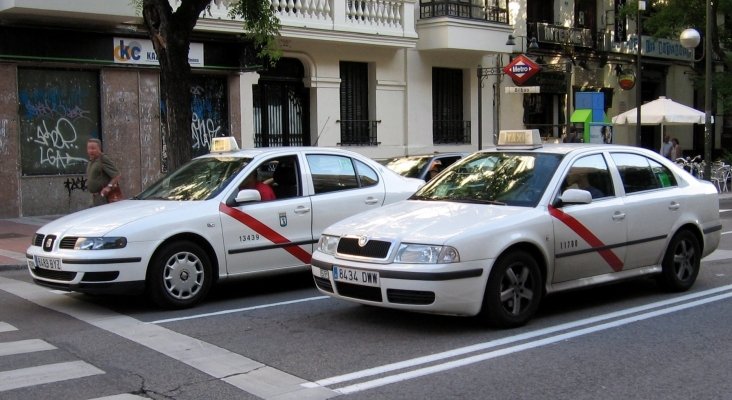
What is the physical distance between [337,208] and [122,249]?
2599 millimetres

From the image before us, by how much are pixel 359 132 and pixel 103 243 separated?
15.4 m

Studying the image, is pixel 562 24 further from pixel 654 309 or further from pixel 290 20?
pixel 654 309

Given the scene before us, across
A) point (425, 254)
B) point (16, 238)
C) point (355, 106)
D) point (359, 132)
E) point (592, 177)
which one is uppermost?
point (355, 106)

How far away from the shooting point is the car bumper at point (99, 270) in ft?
24.8

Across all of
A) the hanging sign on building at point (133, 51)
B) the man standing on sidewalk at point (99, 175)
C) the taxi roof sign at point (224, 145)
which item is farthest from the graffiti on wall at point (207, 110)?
the taxi roof sign at point (224, 145)

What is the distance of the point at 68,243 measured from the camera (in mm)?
7766

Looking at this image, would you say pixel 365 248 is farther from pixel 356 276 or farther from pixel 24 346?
pixel 24 346

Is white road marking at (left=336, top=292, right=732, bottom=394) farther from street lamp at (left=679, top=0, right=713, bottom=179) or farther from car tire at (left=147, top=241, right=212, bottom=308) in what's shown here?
street lamp at (left=679, top=0, right=713, bottom=179)

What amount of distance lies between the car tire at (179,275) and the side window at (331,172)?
172cm

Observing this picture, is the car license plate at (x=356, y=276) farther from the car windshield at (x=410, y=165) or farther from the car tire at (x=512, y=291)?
the car windshield at (x=410, y=165)

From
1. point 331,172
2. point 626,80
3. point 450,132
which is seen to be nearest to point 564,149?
point 331,172

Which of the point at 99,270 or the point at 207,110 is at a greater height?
the point at 207,110

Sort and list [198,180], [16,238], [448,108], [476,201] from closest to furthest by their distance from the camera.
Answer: [476,201], [198,180], [16,238], [448,108]

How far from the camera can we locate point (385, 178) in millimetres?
9984
